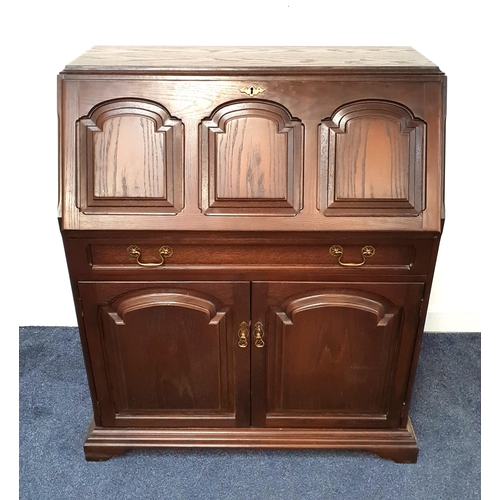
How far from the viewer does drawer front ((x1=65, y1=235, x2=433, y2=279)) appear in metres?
A: 1.51

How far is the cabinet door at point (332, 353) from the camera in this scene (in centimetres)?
159

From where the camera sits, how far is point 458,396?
6.84 feet

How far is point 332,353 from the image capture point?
167cm

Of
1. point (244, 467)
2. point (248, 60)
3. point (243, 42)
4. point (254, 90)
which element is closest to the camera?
point (254, 90)

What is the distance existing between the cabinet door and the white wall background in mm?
807

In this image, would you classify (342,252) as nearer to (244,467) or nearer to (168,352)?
(168,352)

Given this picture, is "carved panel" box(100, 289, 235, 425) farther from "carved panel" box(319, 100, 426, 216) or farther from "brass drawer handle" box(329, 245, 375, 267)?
"carved panel" box(319, 100, 426, 216)

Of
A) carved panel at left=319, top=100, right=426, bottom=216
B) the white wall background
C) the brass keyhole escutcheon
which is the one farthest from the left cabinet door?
the white wall background

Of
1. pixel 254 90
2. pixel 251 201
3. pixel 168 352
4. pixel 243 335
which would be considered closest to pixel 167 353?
pixel 168 352

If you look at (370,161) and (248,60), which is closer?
(370,161)

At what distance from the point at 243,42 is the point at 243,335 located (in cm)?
106

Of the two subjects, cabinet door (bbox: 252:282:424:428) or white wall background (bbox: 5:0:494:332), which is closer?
cabinet door (bbox: 252:282:424:428)

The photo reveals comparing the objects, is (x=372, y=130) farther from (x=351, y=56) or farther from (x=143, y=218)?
(x=143, y=218)
